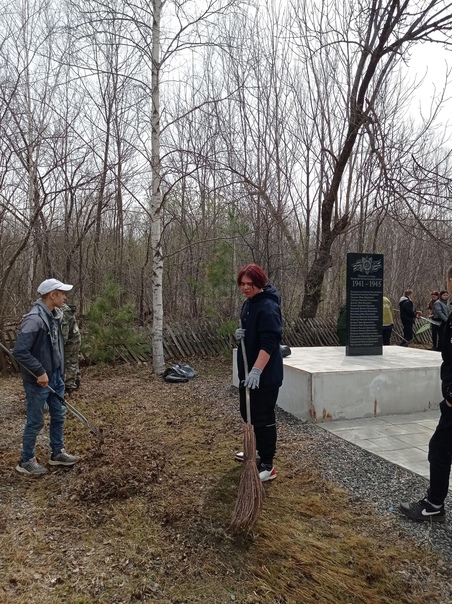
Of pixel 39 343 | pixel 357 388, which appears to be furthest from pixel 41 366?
pixel 357 388

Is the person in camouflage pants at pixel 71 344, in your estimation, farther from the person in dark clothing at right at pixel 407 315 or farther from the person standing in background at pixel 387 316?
the person in dark clothing at right at pixel 407 315

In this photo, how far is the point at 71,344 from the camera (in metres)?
6.49

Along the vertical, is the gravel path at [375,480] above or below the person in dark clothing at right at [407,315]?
below

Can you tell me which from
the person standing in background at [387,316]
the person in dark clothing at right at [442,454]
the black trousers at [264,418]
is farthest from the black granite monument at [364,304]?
the person in dark clothing at right at [442,454]

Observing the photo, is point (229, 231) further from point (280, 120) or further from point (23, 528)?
point (23, 528)

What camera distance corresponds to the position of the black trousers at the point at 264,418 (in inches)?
142

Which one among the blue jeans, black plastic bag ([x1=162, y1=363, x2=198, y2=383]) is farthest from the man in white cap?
black plastic bag ([x1=162, y1=363, x2=198, y2=383])

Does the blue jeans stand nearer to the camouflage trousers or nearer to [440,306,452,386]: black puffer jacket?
the camouflage trousers

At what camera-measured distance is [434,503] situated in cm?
310

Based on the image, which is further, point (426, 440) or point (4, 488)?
point (426, 440)

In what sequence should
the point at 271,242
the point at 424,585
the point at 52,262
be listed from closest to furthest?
the point at 424,585 < the point at 52,262 < the point at 271,242

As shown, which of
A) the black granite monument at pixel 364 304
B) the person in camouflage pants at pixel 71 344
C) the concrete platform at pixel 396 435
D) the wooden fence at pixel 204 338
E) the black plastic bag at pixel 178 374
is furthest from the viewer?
the wooden fence at pixel 204 338

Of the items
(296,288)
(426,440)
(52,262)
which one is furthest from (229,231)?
(426,440)

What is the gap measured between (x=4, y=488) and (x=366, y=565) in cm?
275
